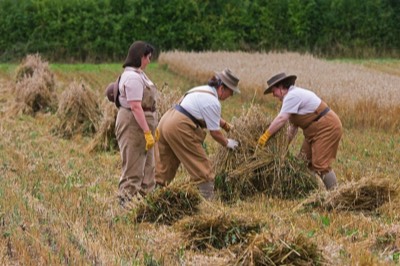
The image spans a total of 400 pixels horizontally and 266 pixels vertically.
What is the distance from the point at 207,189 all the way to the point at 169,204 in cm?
97

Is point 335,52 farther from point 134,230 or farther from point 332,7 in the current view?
point 134,230

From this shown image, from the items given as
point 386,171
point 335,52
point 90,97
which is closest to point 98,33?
point 335,52

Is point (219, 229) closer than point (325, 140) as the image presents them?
Yes

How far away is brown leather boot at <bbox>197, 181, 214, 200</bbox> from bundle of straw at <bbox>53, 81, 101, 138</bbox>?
5295mm

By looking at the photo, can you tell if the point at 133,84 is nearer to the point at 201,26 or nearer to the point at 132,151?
the point at 132,151

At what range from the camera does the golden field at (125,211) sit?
18.8 feet

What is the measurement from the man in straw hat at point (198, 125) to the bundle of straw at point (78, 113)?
5.21m

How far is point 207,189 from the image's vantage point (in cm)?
804

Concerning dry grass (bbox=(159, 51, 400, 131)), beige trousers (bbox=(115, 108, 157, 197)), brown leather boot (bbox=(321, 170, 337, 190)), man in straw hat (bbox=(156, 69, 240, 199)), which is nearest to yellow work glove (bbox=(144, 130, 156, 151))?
beige trousers (bbox=(115, 108, 157, 197))

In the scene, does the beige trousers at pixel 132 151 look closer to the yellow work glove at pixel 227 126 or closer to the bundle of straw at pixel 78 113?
the yellow work glove at pixel 227 126

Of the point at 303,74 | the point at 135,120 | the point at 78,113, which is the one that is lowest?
the point at 303,74

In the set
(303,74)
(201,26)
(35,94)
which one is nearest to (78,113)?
(35,94)

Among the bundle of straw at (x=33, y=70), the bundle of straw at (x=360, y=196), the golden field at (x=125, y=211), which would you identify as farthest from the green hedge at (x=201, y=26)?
the bundle of straw at (x=360, y=196)

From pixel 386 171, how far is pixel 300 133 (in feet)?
11.6
